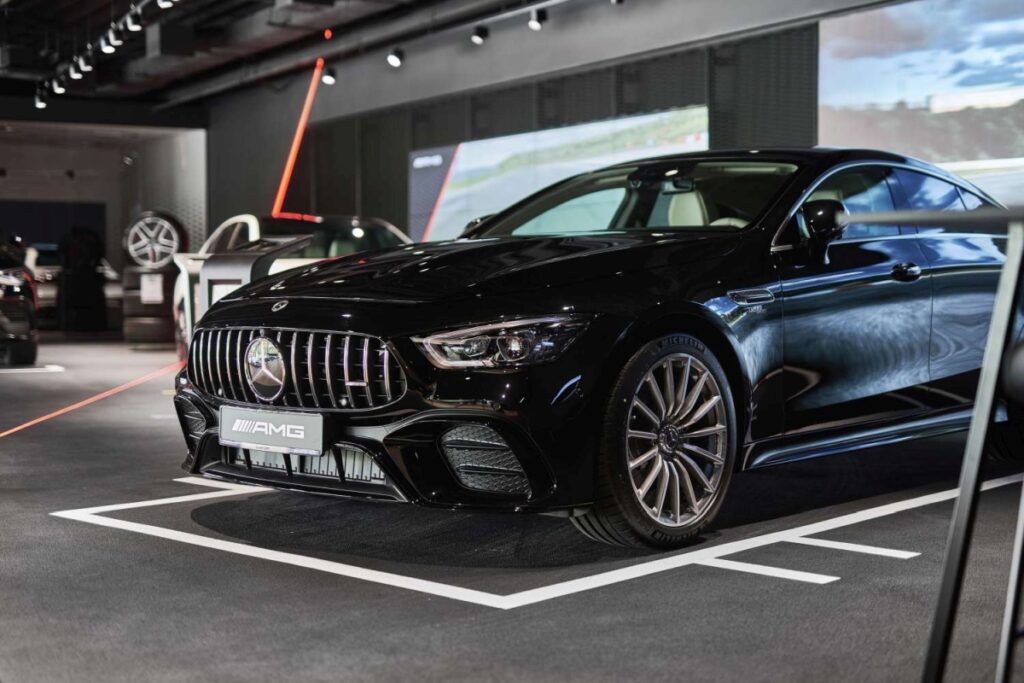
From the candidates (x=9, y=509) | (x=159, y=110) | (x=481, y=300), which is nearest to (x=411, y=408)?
(x=481, y=300)

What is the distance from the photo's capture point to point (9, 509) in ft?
16.5

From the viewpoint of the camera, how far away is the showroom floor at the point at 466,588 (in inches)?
119

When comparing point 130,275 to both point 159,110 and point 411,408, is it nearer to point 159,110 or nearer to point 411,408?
point 159,110

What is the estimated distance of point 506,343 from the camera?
381 centimetres

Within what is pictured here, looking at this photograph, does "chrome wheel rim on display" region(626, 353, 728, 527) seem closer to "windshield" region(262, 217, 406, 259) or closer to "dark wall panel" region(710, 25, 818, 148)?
"dark wall panel" region(710, 25, 818, 148)

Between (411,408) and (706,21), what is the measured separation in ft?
33.6

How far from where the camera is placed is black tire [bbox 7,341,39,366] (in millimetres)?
12688

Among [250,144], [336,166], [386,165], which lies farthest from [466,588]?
[250,144]

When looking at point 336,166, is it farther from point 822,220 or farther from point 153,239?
point 822,220

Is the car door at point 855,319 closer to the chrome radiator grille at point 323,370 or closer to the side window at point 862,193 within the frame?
the side window at point 862,193

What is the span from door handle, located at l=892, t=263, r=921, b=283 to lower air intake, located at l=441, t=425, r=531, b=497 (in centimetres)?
180

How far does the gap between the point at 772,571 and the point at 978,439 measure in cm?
206

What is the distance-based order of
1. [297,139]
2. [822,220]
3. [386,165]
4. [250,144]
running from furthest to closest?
[250,144], [297,139], [386,165], [822,220]

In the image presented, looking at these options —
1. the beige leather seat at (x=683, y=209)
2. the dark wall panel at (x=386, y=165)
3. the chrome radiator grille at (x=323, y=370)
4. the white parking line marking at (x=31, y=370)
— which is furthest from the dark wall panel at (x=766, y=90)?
the chrome radiator grille at (x=323, y=370)
